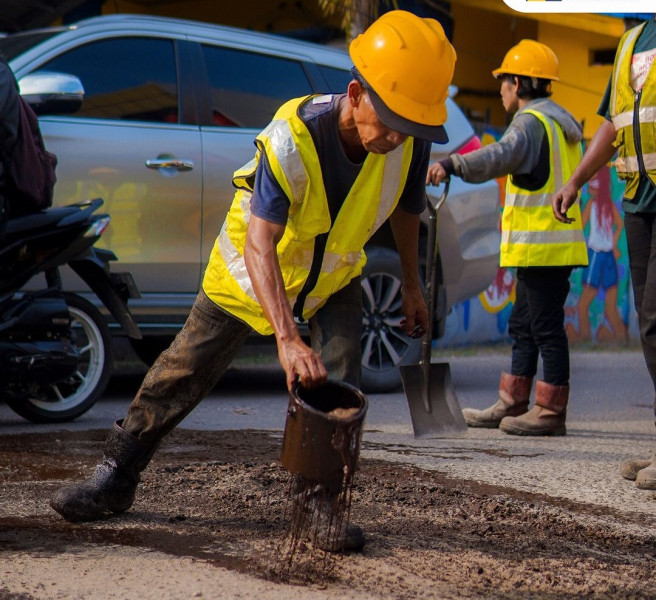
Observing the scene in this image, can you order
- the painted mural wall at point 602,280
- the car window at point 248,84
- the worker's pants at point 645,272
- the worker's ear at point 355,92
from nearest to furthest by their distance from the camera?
the worker's ear at point 355,92, the worker's pants at point 645,272, the car window at point 248,84, the painted mural wall at point 602,280

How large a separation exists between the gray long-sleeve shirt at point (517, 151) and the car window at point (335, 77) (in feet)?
5.43

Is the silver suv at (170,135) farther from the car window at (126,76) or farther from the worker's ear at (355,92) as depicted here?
the worker's ear at (355,92)

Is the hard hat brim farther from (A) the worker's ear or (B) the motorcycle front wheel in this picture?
(B) the motorcycle front wheel

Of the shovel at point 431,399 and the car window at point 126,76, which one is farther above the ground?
the car window at point 126,76

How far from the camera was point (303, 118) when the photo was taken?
145 inches

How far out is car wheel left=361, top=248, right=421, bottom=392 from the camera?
25.6 feet

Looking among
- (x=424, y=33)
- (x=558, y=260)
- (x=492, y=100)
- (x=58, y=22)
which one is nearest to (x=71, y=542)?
(x=424, y=33)

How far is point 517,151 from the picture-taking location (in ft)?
21.1

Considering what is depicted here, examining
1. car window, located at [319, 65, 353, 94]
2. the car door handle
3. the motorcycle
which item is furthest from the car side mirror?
car window, located at [319, 65, 353, 94]

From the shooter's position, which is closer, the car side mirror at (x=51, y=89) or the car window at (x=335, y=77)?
the car side mirror at (x=51, y=89)

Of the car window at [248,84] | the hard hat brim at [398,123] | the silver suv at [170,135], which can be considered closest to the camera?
the hard hat brim at [398,123]

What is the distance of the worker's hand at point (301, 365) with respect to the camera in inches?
131

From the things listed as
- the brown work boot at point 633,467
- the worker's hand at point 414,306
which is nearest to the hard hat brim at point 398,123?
the worker's hand at point 414,306

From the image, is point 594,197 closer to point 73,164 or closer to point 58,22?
point 58,22
